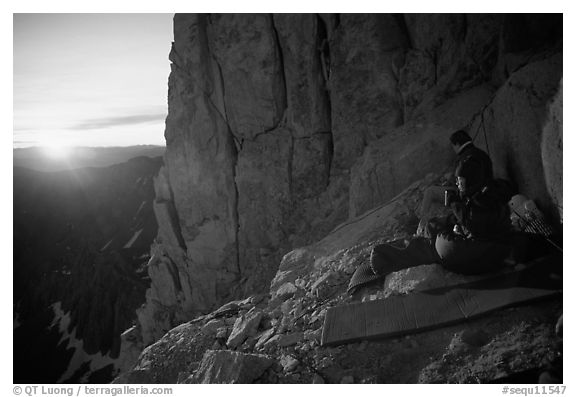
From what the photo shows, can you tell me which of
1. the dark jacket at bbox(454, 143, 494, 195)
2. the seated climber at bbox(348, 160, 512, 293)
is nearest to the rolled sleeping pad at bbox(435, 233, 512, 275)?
the seated climber at bbox(348, 160, 512, 293)

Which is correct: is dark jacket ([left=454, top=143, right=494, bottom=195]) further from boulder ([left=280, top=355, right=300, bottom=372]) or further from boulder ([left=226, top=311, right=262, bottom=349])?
boulder ([left=226, top=311, right=262, bottom=349])

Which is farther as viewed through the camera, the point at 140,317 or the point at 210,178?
the point at 140,317

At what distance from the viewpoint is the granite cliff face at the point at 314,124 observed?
18.7 feet

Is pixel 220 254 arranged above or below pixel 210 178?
below

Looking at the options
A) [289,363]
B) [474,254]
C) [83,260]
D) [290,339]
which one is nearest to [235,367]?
[289,363]

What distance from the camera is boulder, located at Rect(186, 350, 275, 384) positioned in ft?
12.9

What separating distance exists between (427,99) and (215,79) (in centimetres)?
767

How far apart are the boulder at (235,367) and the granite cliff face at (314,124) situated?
4160 millimetres

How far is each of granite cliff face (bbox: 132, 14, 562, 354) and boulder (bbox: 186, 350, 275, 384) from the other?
4160mm

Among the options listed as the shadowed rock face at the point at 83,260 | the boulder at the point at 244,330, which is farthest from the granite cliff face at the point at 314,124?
the shadowed rock face at the point at 83,260

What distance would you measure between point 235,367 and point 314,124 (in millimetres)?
8617

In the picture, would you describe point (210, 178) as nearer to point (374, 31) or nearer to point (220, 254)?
point (220, 254)

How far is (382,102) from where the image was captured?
30.9 feet
